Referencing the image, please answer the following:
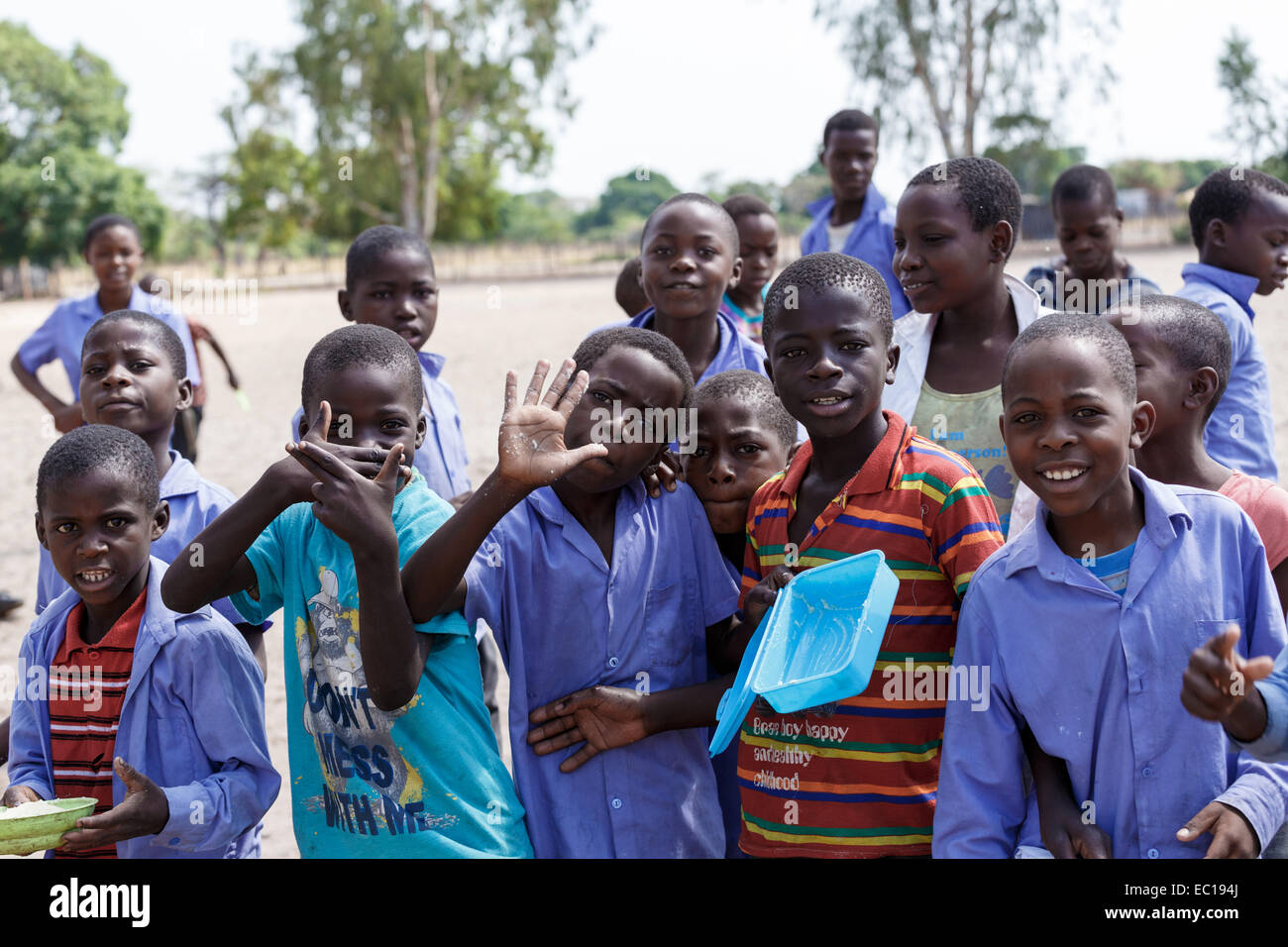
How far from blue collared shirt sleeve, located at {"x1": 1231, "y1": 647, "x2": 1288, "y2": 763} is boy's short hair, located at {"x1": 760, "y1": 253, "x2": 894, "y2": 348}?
40.7 inches

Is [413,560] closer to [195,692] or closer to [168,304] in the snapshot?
[195,692]

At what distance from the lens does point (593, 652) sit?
2.61 metres

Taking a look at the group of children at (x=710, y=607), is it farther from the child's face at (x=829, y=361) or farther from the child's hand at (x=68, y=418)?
the child's hand at (x=68, y=418)

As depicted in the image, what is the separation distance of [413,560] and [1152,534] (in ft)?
4.46

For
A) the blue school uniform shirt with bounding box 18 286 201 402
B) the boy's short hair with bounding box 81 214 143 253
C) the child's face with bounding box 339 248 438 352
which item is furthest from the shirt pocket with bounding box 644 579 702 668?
the boy's short hair with bounding box 81 214 143 253

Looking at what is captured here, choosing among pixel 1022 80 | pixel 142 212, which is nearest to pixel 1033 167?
pixel 1022 80

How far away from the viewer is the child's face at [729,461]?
2.90 metres

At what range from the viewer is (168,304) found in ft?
19.2

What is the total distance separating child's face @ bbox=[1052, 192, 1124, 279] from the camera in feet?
17.7

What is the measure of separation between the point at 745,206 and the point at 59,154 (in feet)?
136

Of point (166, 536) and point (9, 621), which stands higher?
point (166, 536)

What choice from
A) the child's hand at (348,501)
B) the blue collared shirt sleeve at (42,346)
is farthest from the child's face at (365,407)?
the blue collared shirt sleeve at (42,346)

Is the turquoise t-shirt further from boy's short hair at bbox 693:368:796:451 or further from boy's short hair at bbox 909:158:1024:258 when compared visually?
Answer: boy's short hair at bbox 909:158:1024:258
